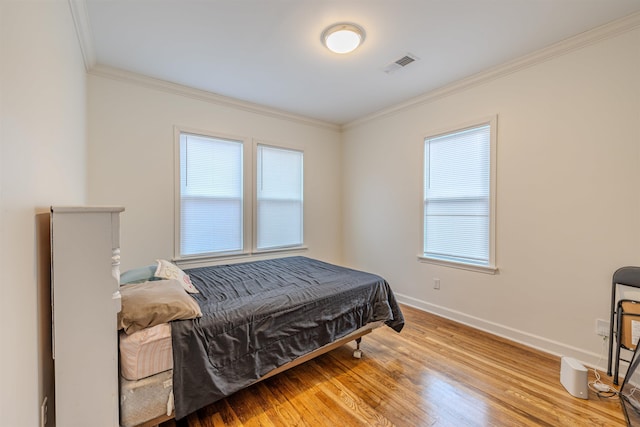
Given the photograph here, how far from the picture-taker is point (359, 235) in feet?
14.2

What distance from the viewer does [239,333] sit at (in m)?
1.68

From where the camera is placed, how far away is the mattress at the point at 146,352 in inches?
53.1

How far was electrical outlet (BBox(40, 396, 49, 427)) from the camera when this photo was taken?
121 cm

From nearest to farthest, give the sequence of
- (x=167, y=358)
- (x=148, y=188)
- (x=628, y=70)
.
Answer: (x=167, y=358), (x=628, y=70), (x=148, y=188)

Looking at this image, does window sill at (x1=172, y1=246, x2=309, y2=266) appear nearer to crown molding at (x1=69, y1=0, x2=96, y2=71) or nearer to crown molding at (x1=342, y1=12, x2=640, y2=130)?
crown molding at (x1=69, y1=0, x2=96, y2=71)

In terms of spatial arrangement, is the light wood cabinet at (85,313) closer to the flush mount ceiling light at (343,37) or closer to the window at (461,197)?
the flush mount ceiling light at (343,37)

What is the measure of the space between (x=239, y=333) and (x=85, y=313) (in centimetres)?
78

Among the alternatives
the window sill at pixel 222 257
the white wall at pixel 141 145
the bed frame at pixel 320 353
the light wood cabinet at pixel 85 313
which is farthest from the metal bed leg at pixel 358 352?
the white wall at pixel 141 145

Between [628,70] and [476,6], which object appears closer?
[476,6]

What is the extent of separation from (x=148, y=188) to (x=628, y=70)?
4402 mm

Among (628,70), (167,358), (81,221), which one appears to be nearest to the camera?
(81,221)

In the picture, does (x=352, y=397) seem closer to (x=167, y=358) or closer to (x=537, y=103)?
(x=167, y=358)

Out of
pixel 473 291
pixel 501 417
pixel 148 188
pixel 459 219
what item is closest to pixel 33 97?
pixel 148 188

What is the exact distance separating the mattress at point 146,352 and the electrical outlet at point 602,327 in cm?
319
